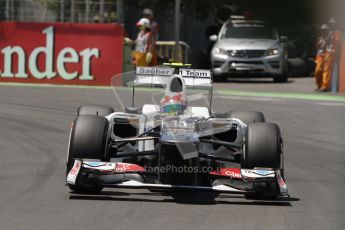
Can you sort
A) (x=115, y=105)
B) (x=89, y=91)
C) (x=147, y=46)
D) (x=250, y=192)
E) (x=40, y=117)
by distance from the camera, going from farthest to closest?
(x=147, y=46), (x=89, y=91), (x=115, y=105), (x=40, y=117), (x=250, y=192)

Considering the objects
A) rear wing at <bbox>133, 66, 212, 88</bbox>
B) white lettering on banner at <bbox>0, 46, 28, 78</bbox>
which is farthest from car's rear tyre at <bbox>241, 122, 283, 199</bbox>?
white lettering on banner at <bbox>0, 46, 28, 78</bbox>

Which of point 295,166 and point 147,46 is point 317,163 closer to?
point 295,166

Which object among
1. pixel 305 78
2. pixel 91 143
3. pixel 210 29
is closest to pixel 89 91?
pixel 305 78

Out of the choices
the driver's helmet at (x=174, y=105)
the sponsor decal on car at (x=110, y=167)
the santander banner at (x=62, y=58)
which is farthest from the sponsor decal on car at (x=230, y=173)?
the santander banner at (x=62, y=58)

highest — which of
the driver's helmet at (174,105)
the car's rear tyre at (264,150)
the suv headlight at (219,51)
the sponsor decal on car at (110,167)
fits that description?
the suv headlight at (219,51)

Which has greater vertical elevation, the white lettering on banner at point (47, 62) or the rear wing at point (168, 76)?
the rear wing at point (168, 76)

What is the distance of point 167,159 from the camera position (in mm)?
6781

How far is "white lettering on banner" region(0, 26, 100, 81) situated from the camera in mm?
21094

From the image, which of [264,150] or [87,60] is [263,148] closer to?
[264,150]

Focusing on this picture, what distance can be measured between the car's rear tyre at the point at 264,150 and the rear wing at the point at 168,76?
1290 millimetres

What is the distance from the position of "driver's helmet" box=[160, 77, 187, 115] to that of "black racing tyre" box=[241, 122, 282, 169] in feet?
2.94

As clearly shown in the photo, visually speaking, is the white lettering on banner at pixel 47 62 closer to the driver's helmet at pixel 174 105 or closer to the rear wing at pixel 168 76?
the rear wing at pixel 168 76

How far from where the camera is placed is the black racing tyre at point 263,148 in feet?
22.3

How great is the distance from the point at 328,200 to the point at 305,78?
19973mm
